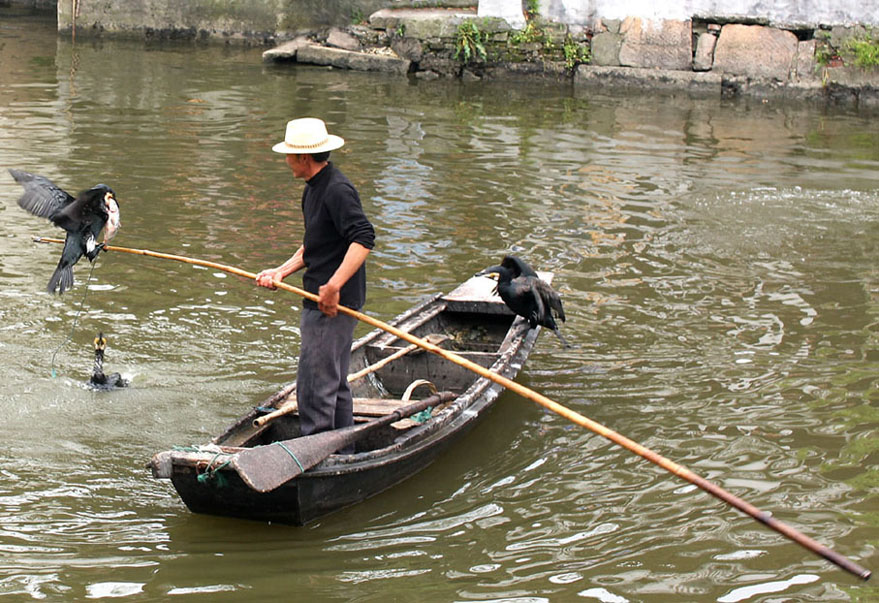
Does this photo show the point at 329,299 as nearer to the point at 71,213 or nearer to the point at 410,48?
the point at 71,213

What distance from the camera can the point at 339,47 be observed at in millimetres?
20219

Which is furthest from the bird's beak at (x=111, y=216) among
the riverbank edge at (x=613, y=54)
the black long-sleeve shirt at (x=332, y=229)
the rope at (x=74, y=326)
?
the riverbank edge at (x=613, y=54)

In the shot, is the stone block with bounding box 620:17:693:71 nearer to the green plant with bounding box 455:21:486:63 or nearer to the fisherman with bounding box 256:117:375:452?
the green plant with bounding box 455:21:486:63

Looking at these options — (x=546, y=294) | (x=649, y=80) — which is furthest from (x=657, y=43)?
(x=546, y=294)

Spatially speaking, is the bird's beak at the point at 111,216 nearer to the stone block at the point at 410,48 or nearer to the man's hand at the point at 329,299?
the man's hand at the point at 329,299

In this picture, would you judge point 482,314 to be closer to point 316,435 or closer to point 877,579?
point 316,435

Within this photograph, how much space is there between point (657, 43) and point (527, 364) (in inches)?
493

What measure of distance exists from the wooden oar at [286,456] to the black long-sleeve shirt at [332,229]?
2.17ft

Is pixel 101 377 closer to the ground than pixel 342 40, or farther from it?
closer to the ground

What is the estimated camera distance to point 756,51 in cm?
1819

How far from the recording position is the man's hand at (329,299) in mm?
5195

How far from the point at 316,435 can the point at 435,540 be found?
0.76 metres

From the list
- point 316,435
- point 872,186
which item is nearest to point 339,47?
point 872,186

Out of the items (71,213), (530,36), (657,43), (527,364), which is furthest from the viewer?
(530,36)
